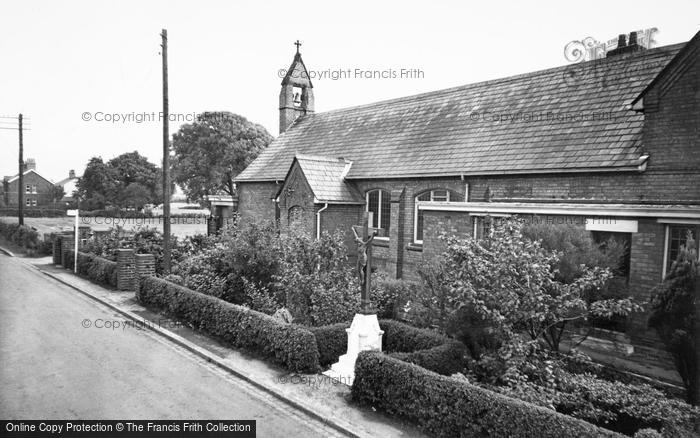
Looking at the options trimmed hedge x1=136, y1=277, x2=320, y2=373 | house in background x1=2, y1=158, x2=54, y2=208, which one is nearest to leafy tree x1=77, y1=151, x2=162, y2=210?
house in background x1=2, y1=158, x2=54, y2=208

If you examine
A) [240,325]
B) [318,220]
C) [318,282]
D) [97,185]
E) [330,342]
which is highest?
[97,185]

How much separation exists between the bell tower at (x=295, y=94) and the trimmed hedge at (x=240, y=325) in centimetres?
1868

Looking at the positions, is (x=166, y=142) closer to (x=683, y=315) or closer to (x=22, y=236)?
(x=683, y=315)

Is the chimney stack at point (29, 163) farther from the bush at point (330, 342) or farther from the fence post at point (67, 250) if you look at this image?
the bush at point (330, 342)

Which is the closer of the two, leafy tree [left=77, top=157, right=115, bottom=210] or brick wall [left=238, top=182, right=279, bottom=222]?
brick wall [left=238, top=182, right=279, bottom=222]

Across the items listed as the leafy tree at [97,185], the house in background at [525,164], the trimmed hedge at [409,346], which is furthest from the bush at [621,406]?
the leafy tree at [97,185]

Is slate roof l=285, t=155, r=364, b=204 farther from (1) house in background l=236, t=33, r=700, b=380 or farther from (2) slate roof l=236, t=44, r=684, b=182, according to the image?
(2) slate roof l=236, t=44, r=684, b=182

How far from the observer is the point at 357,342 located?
10.1 m

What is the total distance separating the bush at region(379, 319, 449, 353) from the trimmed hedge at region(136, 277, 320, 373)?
1.89 meters

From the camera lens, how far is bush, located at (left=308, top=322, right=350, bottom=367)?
10.8 meters

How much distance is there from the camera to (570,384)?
26.5 feet

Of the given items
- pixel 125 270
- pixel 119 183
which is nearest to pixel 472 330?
pixel 125 270

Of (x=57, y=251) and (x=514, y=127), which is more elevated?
(x=514, y=127)

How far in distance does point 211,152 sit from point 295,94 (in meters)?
20.6
